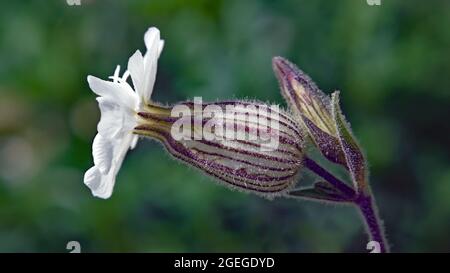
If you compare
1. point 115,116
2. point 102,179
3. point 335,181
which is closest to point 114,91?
point 115,116

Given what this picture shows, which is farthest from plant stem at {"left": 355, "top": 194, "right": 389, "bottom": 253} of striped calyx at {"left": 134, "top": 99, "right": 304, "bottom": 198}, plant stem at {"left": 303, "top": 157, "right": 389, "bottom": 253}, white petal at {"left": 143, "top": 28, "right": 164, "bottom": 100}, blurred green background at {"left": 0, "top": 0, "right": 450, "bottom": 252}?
blurred green background at {"left": 0, "top": 0, "right": 450, "bottom": 252}

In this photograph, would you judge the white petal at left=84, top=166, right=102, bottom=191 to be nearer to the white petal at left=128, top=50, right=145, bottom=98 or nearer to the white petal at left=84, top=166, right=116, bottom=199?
the white petal at left=84, top=166, right=116, bottom=199

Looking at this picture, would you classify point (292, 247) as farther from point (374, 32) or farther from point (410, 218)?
point (374, 32)

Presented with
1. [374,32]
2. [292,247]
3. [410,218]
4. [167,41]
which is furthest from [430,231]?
[167,41]

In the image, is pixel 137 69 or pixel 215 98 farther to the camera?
pixel 215 98

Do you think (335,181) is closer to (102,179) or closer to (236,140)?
(236,140)

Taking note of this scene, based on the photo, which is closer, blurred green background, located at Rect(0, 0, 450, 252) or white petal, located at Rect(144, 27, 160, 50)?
white petal, located at Rect(144, 27, 160, 50)

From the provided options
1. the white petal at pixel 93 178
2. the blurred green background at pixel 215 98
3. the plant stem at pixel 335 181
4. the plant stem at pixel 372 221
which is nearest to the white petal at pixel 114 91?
the white petal at pixel 93 178
